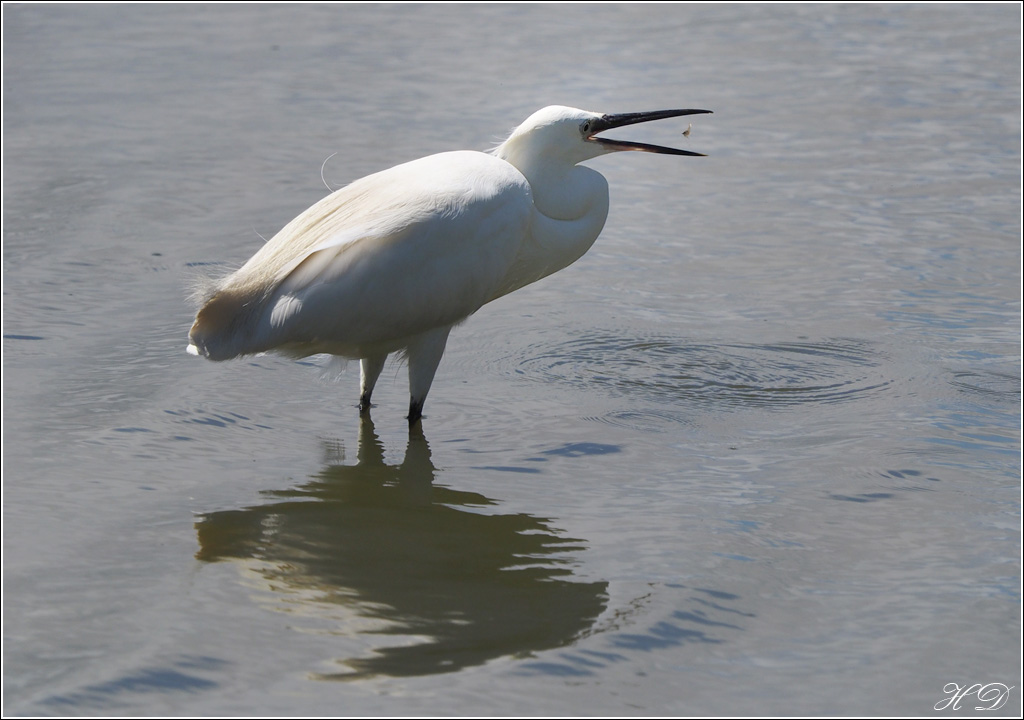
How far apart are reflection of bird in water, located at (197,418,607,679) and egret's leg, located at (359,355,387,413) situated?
52 centimetres

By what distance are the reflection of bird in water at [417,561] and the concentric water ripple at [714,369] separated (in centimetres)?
107

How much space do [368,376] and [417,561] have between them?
1.39m

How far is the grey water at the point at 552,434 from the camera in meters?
3.63

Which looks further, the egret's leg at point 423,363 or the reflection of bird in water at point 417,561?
the egret's leg at point 423,363

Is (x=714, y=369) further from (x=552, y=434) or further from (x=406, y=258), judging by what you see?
(x=406, y=258)

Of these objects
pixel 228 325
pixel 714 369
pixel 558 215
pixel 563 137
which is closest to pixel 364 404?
pixel 228 325

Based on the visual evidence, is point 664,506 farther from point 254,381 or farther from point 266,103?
point 266,103

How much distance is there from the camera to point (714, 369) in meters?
5.86

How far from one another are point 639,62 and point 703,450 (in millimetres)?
6545

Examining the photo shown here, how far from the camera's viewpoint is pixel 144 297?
662cm
